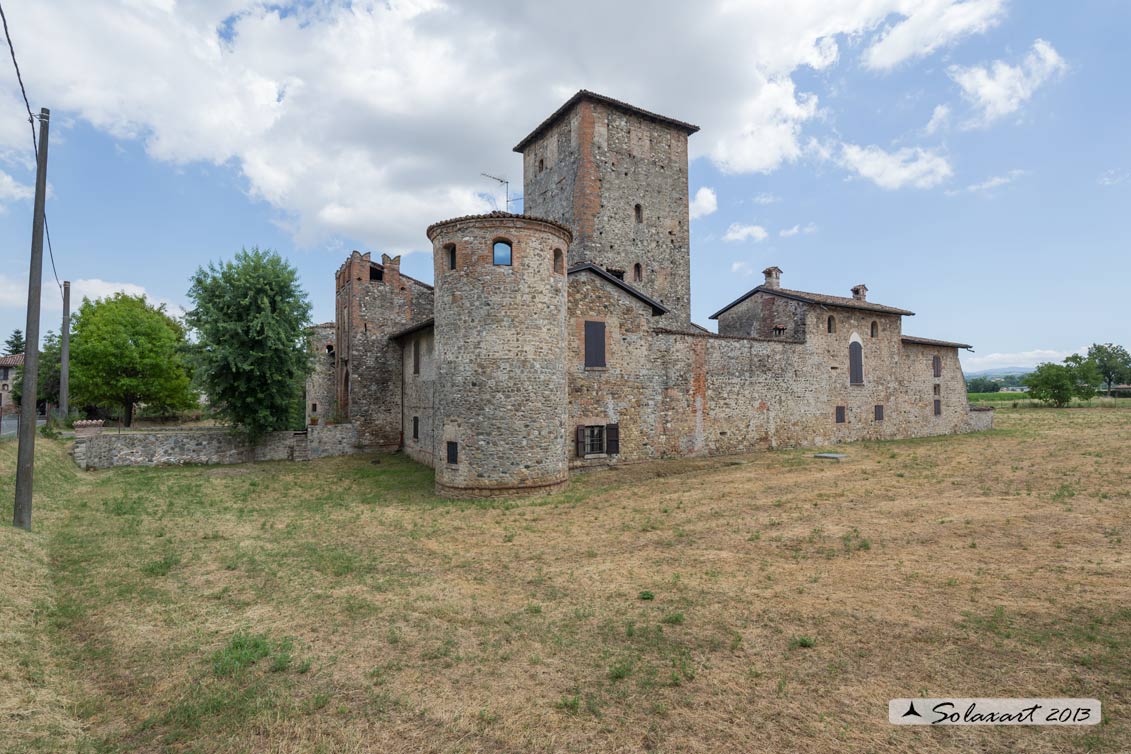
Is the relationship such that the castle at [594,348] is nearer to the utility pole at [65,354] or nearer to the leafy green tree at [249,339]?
the leafy green tree at [249,339]

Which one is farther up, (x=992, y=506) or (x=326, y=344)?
(x=326, y=344)

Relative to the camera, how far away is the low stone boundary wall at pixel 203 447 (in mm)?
20984

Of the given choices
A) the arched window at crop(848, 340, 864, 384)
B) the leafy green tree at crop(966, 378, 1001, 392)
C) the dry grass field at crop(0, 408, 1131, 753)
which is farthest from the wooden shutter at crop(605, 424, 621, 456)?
the leafy green tree at crop(966, 378, 1001, 392)

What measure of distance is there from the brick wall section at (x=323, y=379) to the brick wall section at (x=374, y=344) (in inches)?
203

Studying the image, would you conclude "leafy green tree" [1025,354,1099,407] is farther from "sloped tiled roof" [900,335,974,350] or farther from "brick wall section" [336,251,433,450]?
"brick wall section" [336,251,433,450]

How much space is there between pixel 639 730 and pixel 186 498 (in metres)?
16.3

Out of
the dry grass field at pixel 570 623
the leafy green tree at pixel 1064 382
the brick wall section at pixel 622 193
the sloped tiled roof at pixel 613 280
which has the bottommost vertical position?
the dry grass field at pixel 570 623

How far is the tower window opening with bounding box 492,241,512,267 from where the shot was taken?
1600cm

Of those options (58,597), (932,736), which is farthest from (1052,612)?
(58,597)

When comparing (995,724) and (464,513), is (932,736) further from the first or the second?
(464,513)

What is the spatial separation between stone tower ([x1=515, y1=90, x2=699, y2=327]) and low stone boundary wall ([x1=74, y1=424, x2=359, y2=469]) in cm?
1430

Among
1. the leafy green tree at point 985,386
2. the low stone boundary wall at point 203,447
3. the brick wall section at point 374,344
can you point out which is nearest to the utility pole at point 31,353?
the low stone boundary wall at point 203,447

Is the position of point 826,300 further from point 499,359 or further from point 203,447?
point 203,447

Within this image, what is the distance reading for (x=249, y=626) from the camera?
7129 mm
